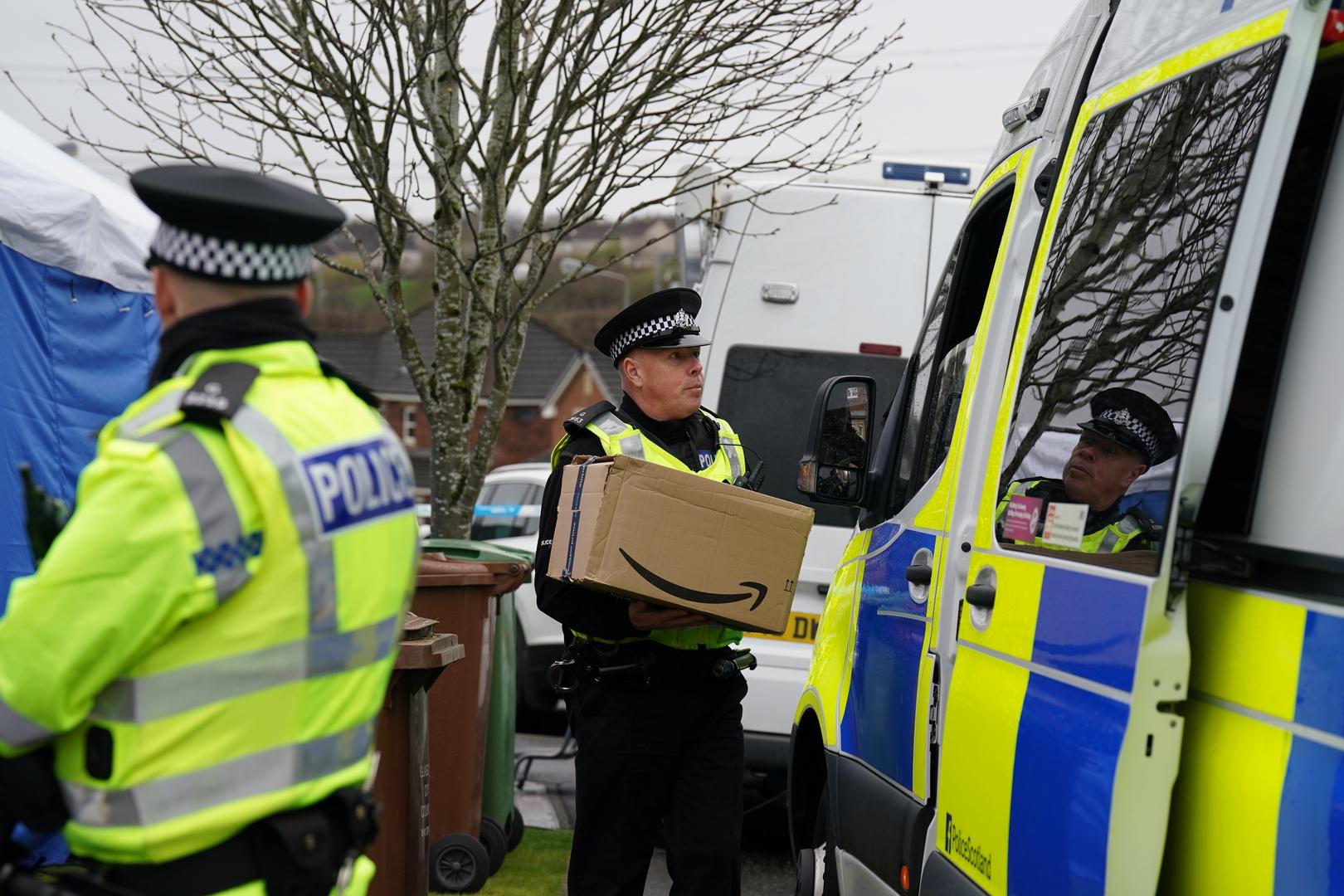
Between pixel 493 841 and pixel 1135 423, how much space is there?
12.6 ft

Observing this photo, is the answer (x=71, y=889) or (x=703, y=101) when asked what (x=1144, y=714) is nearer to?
(x=71, y=889)

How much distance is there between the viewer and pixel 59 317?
5.61 m

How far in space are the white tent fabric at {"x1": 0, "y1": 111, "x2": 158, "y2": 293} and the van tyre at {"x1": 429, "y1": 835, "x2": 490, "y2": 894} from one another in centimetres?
261

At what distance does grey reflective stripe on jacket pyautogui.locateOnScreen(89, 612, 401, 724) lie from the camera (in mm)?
1801

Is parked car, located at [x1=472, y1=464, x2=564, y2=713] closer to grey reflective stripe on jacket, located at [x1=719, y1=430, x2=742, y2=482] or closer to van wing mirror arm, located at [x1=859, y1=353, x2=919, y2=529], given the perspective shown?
grey reflective stripe on jacket, located at [x1=719, y1=430, x2=742, y2=482]

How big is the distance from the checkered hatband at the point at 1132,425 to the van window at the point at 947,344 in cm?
91

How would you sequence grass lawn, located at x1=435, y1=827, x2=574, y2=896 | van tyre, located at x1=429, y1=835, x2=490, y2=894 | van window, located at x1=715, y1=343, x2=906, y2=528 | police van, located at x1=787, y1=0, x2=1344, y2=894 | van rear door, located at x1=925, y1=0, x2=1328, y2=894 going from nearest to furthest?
police van, located at x1=787, y1=0, x2=1344, y2=894
van rear door, located at x1=925, y1=0, x2=1328, y2=894
van tyre, located at x1=429, y1=835, x2=490, y2=894
grass lawn, located at x1=435, y1=827, x2=574, y2=896
van window, located at x1=715, y1=343, x2=906, y2=528

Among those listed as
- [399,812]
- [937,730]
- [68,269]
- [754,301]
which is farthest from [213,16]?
[937,730]

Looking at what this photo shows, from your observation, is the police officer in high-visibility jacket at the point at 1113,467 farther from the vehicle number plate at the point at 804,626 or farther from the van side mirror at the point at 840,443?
the vehicle number plate at the point at 804,626

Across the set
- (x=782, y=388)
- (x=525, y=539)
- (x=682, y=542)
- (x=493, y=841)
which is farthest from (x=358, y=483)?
(x=525, y=539)

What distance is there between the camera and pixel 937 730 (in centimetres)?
308

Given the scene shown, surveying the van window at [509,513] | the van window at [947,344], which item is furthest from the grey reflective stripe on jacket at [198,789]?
the van window at [509,513]

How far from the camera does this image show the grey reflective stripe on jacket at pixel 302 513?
6.10ft

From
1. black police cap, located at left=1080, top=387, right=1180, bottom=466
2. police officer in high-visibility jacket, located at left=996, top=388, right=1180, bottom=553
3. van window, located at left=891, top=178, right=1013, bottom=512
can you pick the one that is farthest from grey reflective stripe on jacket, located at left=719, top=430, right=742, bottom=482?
black police cap, located at left=1080, top=387, right=1180, bottom=466
